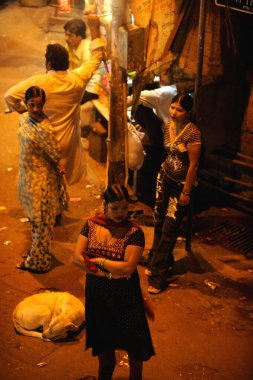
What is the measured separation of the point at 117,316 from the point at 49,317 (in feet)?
4.34

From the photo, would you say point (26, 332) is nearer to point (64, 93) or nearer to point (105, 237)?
point (105, 237)

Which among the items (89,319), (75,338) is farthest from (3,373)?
(89,319)

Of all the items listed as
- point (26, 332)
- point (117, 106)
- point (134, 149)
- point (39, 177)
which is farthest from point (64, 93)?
point (26, 332)

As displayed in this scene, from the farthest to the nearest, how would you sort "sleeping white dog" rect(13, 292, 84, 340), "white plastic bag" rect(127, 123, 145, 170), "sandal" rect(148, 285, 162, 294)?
"white plastic bag" rect(127, 123, 145, 170), "sandal" rect(148, 285, 162, 294), "sleeping white dog" rect(13, 292, 84, 340)

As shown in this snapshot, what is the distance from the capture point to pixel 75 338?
502 centimetres

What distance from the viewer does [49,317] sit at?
4992 mm

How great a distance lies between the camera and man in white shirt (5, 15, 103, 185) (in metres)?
5.98

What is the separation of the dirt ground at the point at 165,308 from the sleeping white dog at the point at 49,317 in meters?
0.09

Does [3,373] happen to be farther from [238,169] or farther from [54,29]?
[54,29]

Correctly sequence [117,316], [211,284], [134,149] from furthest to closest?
[134,149], [211,284], [117,316]

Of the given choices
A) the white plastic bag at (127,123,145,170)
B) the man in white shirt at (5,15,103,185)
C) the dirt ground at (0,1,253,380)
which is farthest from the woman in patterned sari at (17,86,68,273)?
the white plastic bag at (127,123,145,170)

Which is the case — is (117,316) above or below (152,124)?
below

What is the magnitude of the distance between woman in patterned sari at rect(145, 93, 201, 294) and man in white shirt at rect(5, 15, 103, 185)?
1339mm

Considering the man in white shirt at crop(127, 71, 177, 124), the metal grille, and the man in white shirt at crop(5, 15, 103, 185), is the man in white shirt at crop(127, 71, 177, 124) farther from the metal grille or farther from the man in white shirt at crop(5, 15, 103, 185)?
the metal grille
